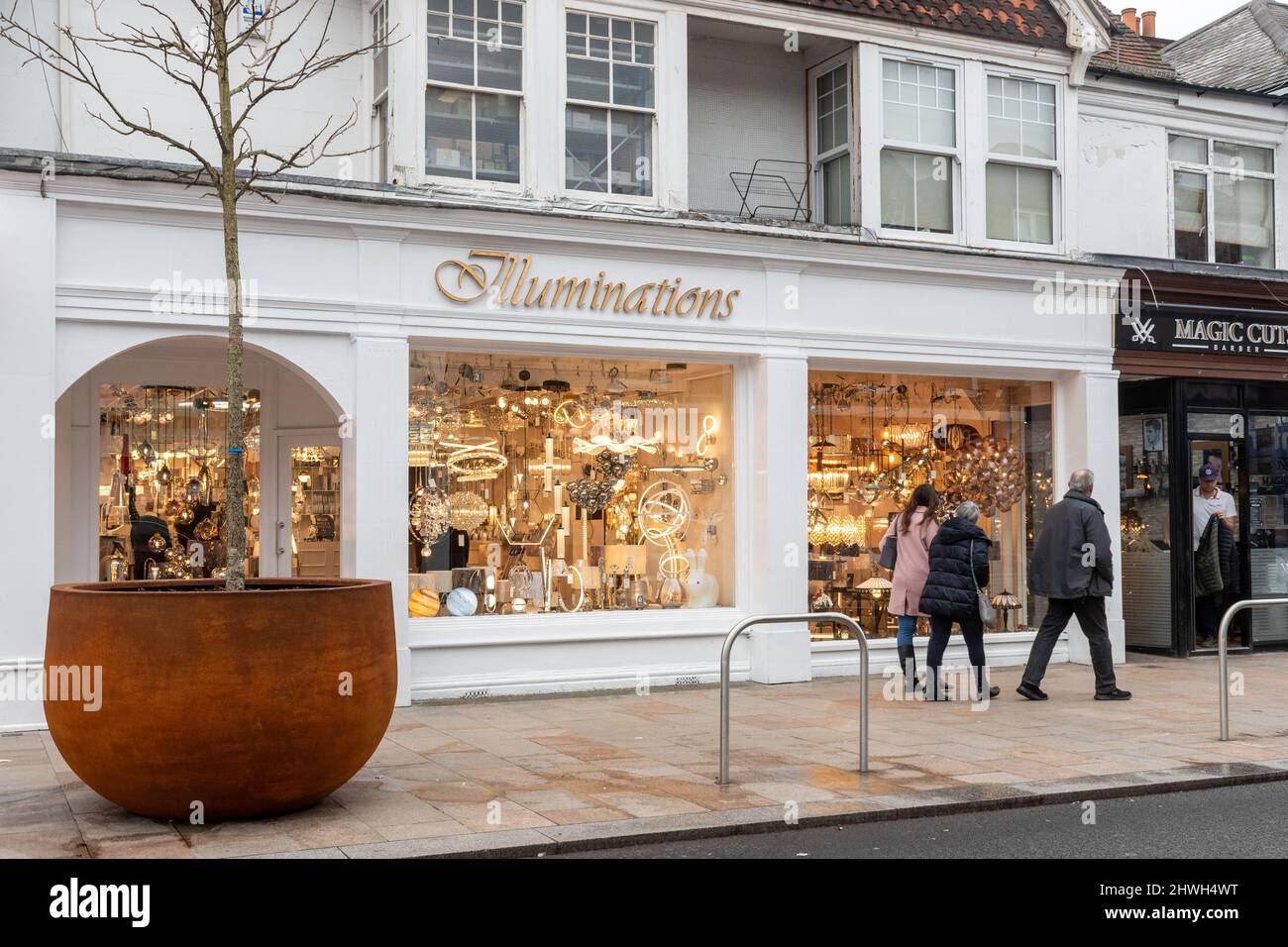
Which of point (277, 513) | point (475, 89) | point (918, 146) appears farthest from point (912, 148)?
point (277, 513)

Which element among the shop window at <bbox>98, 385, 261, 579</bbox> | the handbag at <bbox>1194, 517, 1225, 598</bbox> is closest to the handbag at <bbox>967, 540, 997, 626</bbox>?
the handbag at <bbox>1194, 517, 1225, 598</bbox>

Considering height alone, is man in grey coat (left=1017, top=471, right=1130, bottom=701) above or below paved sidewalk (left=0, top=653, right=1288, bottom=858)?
above

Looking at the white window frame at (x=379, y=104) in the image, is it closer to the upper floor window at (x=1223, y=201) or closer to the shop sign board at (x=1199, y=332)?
the shop sign board at (x=1199, y=332)

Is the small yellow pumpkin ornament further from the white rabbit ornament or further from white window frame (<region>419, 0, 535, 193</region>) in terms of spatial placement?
white window frame (<region>419, 0, 535, 193</region>)

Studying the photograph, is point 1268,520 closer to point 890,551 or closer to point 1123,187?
point 1123,187

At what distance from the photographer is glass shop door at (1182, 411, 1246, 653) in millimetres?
15258

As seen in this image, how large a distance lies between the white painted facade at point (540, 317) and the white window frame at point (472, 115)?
5 centimetres

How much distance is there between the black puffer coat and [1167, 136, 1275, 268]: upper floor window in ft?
20.4

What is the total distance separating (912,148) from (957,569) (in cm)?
485

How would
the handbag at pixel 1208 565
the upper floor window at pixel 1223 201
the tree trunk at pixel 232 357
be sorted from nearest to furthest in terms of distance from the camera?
the tree trunk at pixel 232 357
the handbag at pixel 1208 565
the upper floor window at pixel 1223 201

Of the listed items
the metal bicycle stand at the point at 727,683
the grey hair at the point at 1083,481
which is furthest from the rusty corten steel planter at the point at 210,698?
the grey hair at the point at 1083,481

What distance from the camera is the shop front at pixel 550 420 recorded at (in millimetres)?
11492

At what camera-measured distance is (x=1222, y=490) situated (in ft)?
50.6
